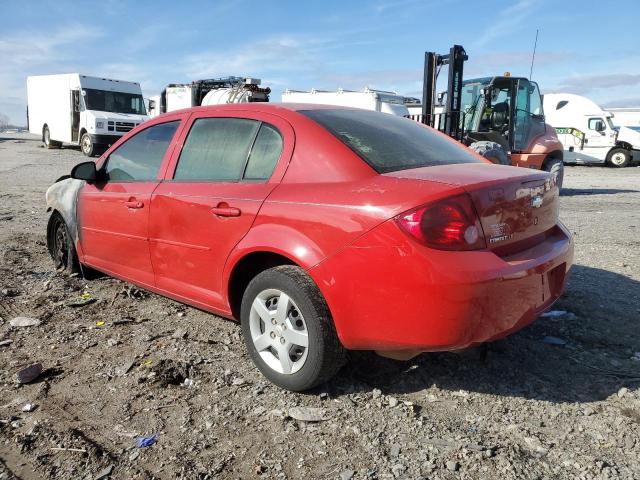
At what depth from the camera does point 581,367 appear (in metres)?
3.36

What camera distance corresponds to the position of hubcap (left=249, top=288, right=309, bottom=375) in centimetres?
297

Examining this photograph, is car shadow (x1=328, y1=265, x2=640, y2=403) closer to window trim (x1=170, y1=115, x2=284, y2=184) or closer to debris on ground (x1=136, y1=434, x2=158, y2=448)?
debris on ground (x1=136, y1=434, x2=158, y2=448)

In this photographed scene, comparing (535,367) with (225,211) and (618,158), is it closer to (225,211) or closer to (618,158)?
(225,211)

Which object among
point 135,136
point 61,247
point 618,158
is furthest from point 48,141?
point 618,158

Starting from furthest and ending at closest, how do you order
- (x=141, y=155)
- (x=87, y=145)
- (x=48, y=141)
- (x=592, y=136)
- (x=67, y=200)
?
(x=48, y=141) < (x=592, y=136) < (x=87, y=145) < (x=67, y=200) < (x=141, y=155)

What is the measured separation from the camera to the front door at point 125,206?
4.00 meters

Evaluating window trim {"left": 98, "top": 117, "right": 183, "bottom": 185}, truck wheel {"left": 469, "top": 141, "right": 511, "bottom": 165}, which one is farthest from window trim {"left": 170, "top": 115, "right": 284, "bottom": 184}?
truck wheel {"left": 469, "top": 141, "right": 511, "bottom": 165}

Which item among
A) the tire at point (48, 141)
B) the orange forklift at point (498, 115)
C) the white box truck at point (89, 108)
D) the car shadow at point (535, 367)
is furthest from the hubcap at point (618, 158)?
the tire at point (48, 141)

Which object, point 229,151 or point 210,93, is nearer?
point 229,151

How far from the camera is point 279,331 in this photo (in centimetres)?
306

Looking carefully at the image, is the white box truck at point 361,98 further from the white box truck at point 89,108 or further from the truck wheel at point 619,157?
the truck wheel at point 619,157

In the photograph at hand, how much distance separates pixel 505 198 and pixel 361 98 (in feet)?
63.2

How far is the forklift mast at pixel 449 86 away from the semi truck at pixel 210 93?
7.99 m

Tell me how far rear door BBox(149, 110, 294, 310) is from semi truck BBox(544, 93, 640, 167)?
23312 millimetres
